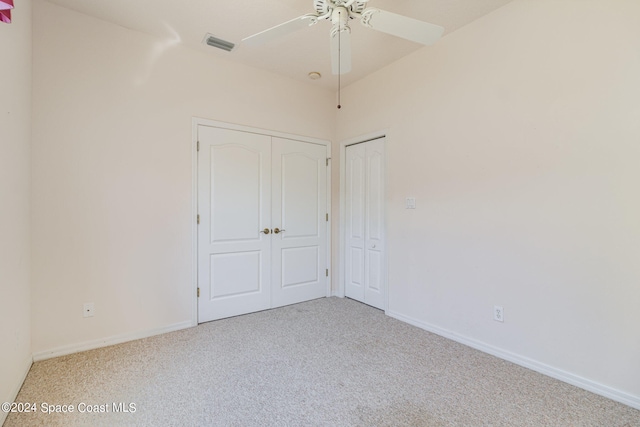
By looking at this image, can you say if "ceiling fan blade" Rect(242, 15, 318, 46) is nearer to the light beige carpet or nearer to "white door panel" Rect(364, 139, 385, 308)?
"white door panel" Rect(364, 139, 385, 308)

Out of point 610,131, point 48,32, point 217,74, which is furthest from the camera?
point 217,74

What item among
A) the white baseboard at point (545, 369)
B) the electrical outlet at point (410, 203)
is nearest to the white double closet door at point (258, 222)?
the electrical outlet at point (410, 203)

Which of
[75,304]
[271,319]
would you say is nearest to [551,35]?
[271,319]

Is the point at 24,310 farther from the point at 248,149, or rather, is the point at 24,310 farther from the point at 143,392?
the point at 248,149

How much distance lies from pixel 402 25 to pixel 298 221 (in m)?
2.46

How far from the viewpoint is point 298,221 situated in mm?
3650

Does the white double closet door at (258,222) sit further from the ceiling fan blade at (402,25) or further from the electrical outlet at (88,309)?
the ceiling fan blade at (402,25)

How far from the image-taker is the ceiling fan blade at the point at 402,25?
155 centimetres

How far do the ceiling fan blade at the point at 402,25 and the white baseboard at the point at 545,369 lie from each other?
93.3 inches

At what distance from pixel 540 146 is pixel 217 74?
3.03 meters

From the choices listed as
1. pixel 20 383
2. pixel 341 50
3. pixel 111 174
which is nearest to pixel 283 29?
pixel 341 50

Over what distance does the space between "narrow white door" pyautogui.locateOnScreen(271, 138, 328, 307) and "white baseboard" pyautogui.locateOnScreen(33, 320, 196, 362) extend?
1085 mm

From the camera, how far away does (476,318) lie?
2.49m

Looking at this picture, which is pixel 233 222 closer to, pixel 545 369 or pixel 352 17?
pixel 352 17
